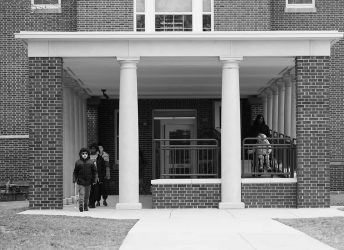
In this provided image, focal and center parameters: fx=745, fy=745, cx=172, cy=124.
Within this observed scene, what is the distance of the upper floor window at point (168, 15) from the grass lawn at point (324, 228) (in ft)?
29.9

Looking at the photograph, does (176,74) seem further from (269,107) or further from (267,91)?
(269,107)

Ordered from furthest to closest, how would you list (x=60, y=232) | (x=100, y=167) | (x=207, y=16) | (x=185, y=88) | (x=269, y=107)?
(x=269, y=107) → (x=185, y=88) → (x=207, y=16) → (x=100, y=167) → (x=60, y=232)

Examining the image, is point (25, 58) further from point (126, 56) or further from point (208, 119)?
point (126, 56)

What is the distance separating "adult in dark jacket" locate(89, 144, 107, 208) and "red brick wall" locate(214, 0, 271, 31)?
5.86 meters

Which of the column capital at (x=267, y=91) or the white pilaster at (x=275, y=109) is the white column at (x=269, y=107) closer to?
the column capital at (x=267, y=91)

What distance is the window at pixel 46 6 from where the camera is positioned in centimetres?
2738

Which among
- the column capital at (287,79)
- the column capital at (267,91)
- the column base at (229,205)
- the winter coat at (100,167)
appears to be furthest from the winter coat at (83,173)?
the column capital at (267,91)

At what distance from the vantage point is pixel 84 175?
17594 millimetres

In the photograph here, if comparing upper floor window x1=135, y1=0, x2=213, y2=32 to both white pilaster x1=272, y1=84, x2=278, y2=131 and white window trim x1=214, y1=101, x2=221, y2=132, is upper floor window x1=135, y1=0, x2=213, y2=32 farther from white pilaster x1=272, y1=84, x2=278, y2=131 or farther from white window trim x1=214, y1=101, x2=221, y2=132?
white window trim x1=214, y1=101, x2=221, y2=132

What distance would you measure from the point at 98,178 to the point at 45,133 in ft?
7.51

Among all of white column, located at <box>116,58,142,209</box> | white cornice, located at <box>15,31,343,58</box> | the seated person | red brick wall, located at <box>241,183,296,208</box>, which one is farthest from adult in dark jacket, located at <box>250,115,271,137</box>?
white column, located at <box>116,58,142,209</box>

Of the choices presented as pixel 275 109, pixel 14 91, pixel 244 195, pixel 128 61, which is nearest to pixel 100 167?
pixel 128 61

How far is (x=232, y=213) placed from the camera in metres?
16.9

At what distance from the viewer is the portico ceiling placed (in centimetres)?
1894
